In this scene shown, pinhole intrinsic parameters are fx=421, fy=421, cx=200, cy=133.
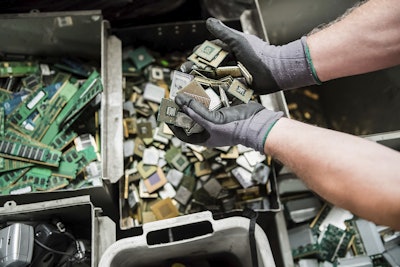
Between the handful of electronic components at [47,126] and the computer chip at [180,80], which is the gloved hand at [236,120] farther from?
the handful of electronic components at [47,126]

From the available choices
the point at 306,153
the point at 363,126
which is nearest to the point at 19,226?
the point at 306,153

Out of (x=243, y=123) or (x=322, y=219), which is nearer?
(x=243, y=123)

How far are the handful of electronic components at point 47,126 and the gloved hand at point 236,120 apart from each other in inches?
22.9

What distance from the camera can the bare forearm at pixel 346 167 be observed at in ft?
2.88

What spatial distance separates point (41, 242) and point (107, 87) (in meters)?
0.65

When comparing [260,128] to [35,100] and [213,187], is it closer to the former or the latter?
[213,187]

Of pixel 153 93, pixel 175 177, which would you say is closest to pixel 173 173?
pixel 175 177

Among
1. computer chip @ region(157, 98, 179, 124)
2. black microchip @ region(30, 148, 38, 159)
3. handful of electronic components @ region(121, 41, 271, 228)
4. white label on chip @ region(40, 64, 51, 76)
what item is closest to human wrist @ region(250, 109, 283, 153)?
computer chip @ region(157, 98, 179, 124)

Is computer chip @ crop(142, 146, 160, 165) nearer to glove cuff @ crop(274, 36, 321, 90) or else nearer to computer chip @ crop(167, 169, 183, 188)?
computer chip @ crop(167, 169, 183, 188)

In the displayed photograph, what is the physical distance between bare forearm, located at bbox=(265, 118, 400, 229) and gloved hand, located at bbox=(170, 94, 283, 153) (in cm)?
5

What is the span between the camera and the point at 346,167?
95 centimetres

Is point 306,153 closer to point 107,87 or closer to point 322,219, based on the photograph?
point 322,219

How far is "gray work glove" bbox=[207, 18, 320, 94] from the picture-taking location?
130 centimetres

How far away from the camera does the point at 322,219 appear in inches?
68.7
